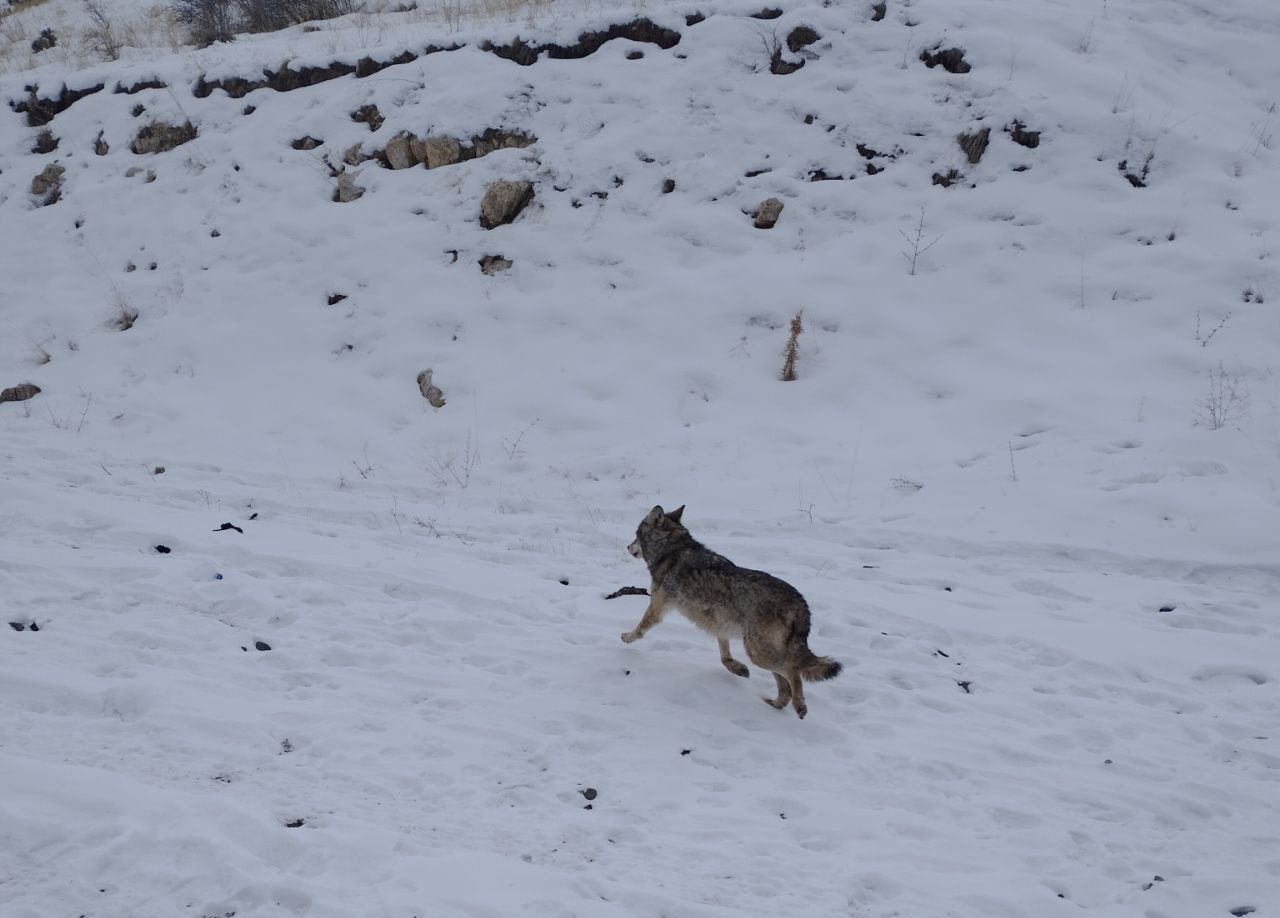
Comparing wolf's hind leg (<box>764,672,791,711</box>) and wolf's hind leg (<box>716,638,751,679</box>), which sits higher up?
wolf's hind leg (<box>764,672,791,711</box>)

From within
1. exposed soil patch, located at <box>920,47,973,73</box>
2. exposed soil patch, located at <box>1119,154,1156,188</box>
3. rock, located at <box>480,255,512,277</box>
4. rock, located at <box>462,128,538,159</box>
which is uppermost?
exposed soil patch, located at <box>920,47,973,73</box>

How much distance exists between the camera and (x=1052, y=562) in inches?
299

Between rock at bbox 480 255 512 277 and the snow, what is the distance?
23 cm

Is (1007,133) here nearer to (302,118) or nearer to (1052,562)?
(1052,562)

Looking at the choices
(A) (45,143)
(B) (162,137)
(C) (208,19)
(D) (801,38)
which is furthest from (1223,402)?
(C) (208,19)

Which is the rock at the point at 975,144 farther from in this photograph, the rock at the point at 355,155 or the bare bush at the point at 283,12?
the bare bush at the point at 283,12

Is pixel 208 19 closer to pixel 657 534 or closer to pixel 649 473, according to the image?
pixel 649 473

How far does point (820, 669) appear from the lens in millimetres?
5422

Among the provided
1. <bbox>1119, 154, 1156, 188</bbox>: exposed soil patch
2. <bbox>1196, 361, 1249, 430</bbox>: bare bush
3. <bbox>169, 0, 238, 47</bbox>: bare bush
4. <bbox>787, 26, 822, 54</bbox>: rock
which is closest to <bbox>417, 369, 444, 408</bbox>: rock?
<bbox>787, 26, 822, 54</bbox>: rock

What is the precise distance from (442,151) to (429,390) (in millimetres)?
4929

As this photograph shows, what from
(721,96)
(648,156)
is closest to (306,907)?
(648,156)

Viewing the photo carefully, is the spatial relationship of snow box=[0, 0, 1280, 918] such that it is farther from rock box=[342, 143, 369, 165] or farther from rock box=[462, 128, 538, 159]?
rock box=[462, 128, 538, 159]

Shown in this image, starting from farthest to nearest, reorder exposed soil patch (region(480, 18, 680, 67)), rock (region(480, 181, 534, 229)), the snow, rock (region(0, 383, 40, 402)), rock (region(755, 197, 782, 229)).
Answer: exposed soil patch (region(480, 18, 680, 67)) < rock (region(480, 181, 534, 229)) < rock (region(755, 197, 782, 229)) < rock (region(0, 383, 40, 402)) < the snow

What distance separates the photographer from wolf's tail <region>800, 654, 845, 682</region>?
540 centimetres
